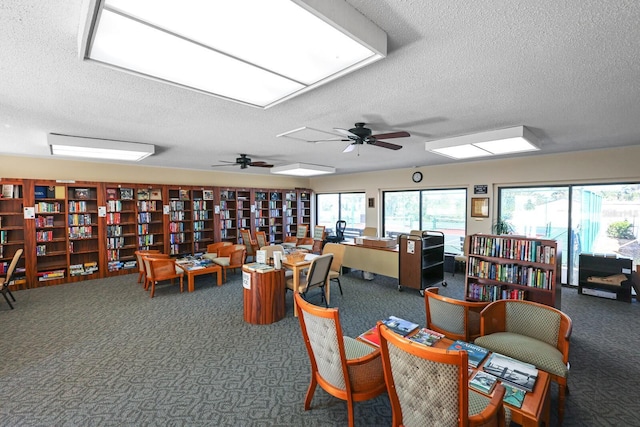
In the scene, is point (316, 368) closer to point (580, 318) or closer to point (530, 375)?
point (530, 375)

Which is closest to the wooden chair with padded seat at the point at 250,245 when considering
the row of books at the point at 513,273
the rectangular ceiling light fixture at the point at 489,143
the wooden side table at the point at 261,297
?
the wooden side table at the point at 261,297

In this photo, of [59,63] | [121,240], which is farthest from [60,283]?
[59,63]

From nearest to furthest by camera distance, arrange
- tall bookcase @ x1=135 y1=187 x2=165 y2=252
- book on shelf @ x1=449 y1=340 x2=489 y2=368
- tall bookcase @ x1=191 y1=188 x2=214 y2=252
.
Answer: book on shelf @ x1=449 y1=340 x2=489 y2=368
tall bookcase @ x1=135 y1=187 x2=165 y2=252
tall bookcase @ x1=191 y1=188 x2=214 y2=252

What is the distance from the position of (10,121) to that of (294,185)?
24.5 ft

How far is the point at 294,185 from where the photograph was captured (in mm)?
10328

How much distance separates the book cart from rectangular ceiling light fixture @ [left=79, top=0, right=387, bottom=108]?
152 inches

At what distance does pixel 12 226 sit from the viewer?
570 cm

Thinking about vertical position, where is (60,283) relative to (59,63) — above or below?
below

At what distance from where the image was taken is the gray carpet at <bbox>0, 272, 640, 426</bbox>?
232cm

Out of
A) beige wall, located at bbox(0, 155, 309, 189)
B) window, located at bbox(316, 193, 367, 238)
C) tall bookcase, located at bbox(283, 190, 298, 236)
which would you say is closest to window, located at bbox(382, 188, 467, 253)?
window, located at bbox(316, 193, 367, 238)

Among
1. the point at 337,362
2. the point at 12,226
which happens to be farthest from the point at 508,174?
the point at 12,226

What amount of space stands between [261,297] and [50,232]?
5.39 meters

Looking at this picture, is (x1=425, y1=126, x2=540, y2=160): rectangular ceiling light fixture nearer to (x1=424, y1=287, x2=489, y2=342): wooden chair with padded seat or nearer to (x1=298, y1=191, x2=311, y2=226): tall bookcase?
(x1=424, y1=287, x2=489, y2=342): wooden chair with padded seat

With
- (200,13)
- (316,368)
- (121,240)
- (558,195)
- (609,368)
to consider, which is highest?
(200,13)
